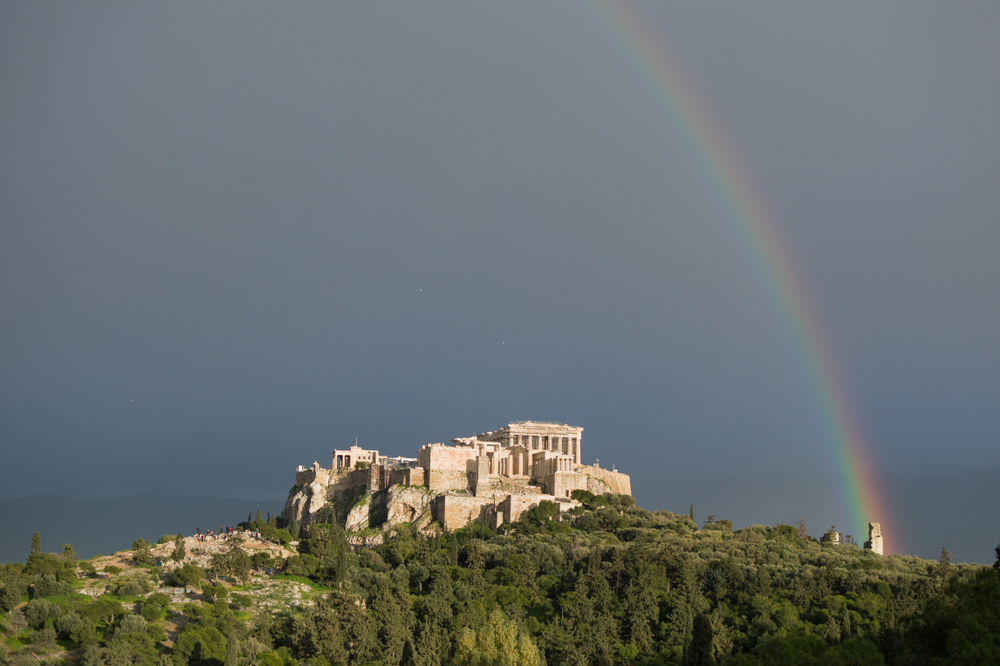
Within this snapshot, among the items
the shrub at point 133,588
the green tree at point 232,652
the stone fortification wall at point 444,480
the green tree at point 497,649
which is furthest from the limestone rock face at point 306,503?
the green tree at point 497,649

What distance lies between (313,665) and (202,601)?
635 inches

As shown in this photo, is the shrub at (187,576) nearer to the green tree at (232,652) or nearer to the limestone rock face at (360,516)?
the green tree at (232,652)

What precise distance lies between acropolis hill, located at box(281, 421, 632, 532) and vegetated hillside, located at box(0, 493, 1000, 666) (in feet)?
15.1

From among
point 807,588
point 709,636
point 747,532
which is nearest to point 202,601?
point 709,636

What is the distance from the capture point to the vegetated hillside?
208 ft

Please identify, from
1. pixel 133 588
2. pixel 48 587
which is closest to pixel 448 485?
pixel 133 588

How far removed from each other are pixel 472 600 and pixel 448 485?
31.0 m

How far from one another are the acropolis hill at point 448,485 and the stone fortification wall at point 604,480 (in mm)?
129

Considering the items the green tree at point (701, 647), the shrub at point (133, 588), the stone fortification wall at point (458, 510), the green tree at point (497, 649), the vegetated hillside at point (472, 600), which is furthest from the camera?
the stone fortification wall at point (458, 510)

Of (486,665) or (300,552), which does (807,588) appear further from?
(300,552)

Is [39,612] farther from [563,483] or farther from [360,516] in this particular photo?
[563,483]

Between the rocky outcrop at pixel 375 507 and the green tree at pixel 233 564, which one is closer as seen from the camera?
the green tree at pixel 233 564

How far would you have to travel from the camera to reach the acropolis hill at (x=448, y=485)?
4090 inches

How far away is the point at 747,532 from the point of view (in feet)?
335
